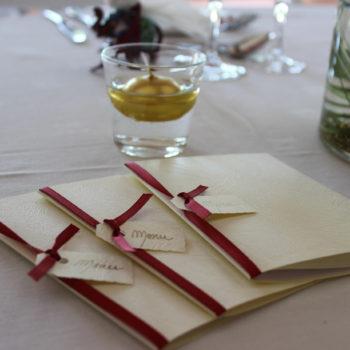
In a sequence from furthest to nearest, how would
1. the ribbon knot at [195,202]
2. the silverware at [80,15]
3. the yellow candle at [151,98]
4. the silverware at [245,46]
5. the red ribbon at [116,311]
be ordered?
1. the silverware at [80,15]
2. the silverware at [245,46]
3. the yellow candle at [151,98]
4. the ribbon knot at [195,202]
5. the red ribbon at [116,311]

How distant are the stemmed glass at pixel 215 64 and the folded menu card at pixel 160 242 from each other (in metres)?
0.47

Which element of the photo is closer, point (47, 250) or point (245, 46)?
point (47, 250)

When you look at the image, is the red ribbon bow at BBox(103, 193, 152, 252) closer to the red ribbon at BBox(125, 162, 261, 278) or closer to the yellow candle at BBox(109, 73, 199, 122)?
the red ribbon at BBox(125, 162, 261, 278)

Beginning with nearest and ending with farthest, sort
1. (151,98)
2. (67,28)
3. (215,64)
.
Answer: (151,98), (215,64), (67,28)

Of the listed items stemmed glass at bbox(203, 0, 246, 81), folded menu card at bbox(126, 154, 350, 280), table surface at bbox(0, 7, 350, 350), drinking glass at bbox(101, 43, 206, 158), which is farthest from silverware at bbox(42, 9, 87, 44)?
folded menu card at bbox(126, 154, 350, 280)

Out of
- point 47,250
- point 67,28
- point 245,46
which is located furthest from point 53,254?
point 67,28

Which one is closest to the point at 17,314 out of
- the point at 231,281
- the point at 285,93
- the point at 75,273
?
the point at 75,273

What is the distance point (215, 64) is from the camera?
0.99 metres

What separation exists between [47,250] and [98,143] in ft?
0.92

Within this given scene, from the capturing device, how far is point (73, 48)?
1.07 metres

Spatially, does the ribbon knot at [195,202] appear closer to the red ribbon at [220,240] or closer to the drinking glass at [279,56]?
the red ribbon at [220,240]

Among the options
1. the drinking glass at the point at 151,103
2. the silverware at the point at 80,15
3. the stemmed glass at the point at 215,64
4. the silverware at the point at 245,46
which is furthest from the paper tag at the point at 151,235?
the silverware at the point at 80,15

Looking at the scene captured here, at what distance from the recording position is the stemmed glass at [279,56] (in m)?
0.95

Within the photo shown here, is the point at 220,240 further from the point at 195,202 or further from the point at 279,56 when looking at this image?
the point at 279,56
